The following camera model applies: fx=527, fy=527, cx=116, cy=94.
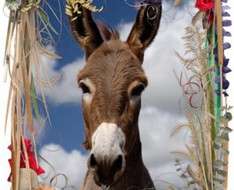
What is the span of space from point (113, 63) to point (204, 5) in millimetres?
420

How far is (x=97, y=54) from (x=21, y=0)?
345 millimetres

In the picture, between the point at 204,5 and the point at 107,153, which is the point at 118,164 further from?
the point at 204,5

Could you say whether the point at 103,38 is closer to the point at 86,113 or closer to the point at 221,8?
the point at 86,113

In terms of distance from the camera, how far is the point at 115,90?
1.87 metres

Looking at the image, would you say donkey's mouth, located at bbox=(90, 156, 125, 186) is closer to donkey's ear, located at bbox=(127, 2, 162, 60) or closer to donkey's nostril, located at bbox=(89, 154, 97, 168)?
donkey's nostril, located at bbox=(89, 154, 97, 168)

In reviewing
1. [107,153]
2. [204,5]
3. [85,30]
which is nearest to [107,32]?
[85,30]

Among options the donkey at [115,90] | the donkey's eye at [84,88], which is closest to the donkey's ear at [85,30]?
the donkey at [115,90]

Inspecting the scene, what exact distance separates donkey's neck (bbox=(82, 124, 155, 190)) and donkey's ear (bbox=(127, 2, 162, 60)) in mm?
340

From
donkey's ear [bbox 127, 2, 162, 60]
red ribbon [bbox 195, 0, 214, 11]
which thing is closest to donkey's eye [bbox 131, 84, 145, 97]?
donkey's ear [bbox 127, 2, 162, 60]

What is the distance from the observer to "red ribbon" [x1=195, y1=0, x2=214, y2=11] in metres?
2.00

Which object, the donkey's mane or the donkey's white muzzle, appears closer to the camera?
the donkey's white muzzle

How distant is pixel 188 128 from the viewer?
1.92 meters

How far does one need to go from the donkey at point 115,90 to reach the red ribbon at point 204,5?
17 cm

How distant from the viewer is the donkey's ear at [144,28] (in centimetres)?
194
